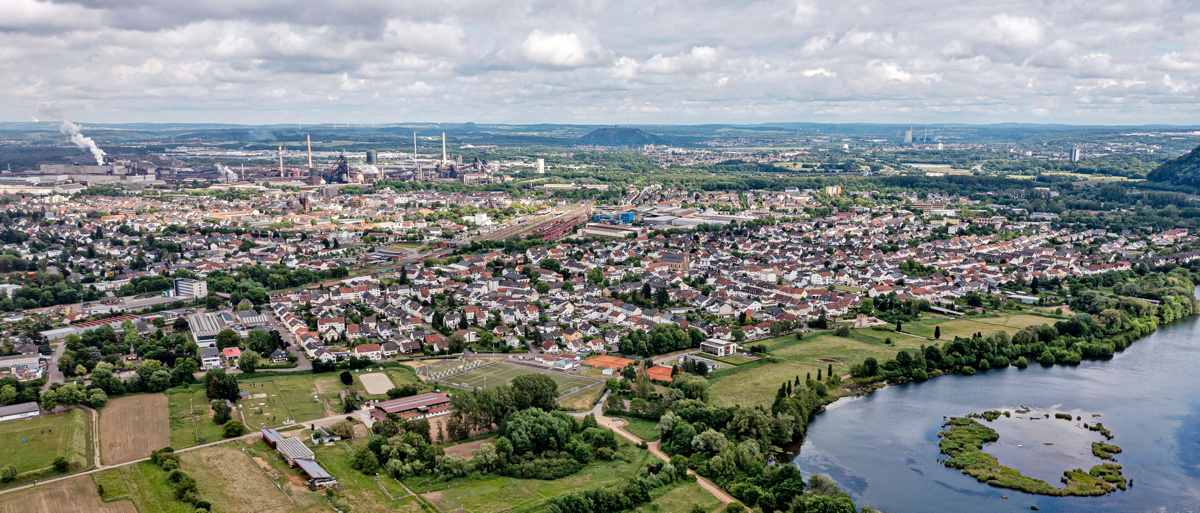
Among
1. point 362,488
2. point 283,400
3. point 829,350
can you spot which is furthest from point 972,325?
point 283,400

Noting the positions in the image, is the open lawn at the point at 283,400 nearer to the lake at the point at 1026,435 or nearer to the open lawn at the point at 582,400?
the open lawn at the point at 582,400

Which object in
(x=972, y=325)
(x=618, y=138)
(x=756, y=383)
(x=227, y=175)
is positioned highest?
(x=618, y=138)

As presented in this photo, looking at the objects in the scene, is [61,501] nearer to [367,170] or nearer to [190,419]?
[190,419]

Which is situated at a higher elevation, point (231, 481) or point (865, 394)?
point (231, 481)

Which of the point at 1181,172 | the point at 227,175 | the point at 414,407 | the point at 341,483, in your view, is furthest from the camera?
the point at 227,175

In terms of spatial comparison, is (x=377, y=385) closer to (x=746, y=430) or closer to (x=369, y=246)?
(x=746, y=430)

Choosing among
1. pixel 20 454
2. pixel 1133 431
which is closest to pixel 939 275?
pixel 1133 431
